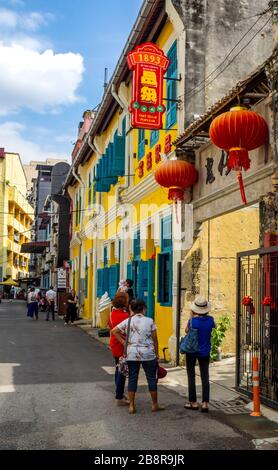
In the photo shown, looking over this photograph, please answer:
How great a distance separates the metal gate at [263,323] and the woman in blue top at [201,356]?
79 centimetres

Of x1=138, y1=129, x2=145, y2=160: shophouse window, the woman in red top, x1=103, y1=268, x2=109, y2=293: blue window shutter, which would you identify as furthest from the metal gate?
x1=103, y1=268, x2=109, y2=293: blue window shutter

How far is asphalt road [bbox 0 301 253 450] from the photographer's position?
5.55m

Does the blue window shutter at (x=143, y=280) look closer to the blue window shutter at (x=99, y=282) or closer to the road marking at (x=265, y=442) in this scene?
the blue window shutter at (x=99, y=282)

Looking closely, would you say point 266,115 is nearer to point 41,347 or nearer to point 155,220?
point 155,220

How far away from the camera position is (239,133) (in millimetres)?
7805

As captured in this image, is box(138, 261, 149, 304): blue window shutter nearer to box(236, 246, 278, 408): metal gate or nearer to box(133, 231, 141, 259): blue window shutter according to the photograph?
box(133, 231, 141, 259): blue window shutter

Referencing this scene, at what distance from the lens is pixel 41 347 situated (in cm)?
1410

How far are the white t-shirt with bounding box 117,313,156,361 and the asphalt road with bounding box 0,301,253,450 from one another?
0.75 meters

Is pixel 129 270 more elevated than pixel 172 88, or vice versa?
pixel 172 88

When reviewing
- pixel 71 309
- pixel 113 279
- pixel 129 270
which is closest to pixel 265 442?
pixel 129 270

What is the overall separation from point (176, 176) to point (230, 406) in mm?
5186

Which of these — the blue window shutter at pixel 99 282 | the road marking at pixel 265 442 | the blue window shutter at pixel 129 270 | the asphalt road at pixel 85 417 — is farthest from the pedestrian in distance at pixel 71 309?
the road marking at pixel 265 442

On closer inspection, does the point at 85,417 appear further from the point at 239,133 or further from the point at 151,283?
the point at 151,283

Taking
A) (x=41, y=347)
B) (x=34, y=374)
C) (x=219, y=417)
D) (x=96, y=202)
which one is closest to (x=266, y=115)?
(x=219, y=417)
